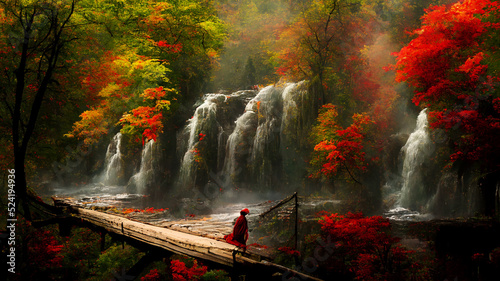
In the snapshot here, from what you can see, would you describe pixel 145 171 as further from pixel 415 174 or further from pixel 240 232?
pixel 415 174

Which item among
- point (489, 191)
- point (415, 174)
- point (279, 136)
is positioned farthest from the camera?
point (279, 136)

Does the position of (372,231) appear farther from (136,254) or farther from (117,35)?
Result: (117,35)

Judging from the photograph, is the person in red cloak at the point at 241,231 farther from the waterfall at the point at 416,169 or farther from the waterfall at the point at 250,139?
the waterfall at the point at 250,139

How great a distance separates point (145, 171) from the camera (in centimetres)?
1772

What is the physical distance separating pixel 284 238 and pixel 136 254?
179 inches

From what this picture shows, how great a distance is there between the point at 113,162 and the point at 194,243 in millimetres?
17024

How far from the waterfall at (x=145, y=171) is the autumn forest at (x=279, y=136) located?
0.12 metres

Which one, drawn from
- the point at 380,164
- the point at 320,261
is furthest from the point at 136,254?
the point at 380,164

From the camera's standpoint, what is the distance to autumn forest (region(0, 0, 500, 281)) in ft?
25.6

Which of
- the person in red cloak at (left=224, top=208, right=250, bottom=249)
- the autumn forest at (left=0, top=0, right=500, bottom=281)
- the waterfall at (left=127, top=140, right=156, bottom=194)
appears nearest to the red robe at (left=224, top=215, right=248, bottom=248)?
the person in red cloak at (left=224, top=208, right=250, bottom=249)

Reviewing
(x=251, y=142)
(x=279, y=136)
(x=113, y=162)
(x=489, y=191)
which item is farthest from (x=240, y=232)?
(x=113, y=162)

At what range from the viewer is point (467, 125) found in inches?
342

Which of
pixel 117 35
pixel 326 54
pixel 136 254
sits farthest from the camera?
pixel 117 35

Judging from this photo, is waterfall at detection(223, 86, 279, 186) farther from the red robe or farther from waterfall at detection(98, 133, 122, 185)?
the red robe
